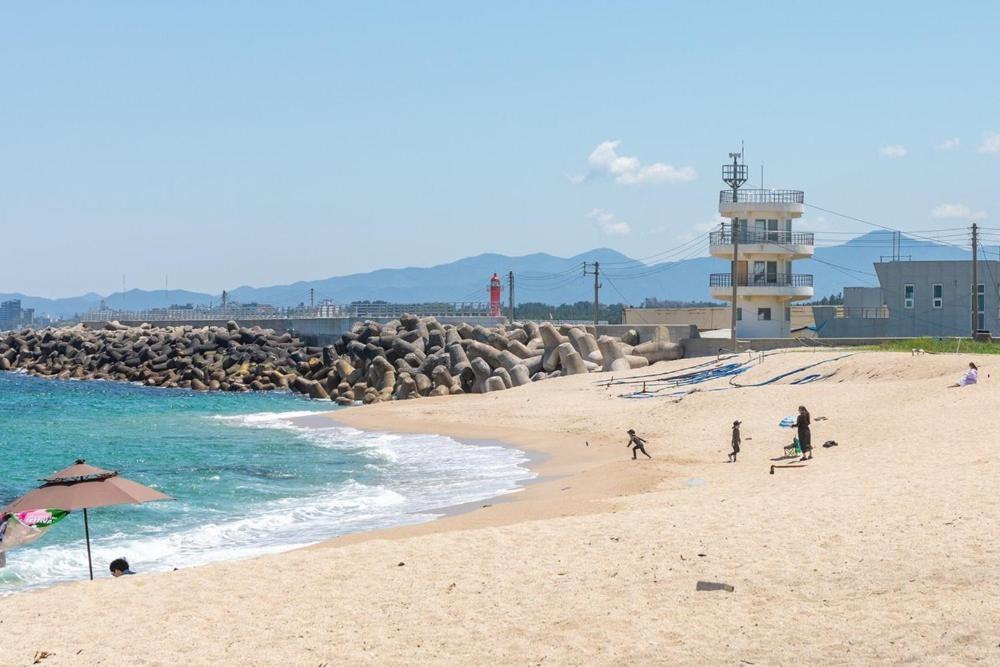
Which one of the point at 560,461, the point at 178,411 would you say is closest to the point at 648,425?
the point at 560,461

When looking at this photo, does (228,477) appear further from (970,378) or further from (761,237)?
(761,237)

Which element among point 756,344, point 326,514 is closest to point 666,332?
point 756,344

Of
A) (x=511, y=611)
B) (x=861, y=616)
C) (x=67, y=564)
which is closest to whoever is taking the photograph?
(x=861, y=616)

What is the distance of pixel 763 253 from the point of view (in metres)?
42.7

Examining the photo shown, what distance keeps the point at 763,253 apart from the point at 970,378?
2014cm

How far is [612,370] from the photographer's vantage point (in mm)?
39125

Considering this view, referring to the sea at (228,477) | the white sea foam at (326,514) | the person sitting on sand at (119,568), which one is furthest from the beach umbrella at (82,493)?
the white sea foam at (326,514)

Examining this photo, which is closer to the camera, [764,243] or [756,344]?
[756,344]

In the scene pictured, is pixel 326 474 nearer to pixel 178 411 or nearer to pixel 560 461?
pixel 560 461

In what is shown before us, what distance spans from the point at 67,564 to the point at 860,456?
37.6ft

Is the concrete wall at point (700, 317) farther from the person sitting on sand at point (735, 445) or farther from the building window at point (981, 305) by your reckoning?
the person sitting on sand at point (735, 445)

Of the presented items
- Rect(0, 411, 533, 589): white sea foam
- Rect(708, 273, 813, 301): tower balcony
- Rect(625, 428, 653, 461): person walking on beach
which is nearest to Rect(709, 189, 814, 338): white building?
Rect(708, 273, 813, 301): tower balcony

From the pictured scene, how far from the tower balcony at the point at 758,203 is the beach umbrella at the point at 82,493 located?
32706 millimetres

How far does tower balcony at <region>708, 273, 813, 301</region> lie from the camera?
42.6 meters
